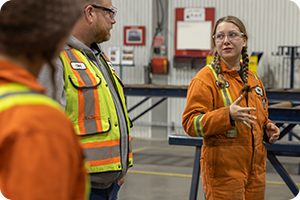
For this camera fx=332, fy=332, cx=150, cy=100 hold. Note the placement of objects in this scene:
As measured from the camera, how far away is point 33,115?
20.0 inches

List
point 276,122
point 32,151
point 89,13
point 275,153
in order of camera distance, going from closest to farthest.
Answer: point 32,151 < point 89,13 < point 275,153 < point 276,122

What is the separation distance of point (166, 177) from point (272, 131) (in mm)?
3297

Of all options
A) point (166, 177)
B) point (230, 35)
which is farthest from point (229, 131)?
point (166, 177)

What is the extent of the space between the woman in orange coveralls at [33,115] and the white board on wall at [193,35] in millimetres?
7799

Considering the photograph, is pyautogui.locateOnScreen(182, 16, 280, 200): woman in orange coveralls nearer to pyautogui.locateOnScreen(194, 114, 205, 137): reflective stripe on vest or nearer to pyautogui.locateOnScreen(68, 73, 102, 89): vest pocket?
pyautogui.locateOnScreen(194, 114, 205, 137): reflective stripe on vest

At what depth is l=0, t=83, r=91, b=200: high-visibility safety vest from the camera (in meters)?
0.52

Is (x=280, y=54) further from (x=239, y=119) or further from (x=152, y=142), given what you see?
(x=239, y=119)

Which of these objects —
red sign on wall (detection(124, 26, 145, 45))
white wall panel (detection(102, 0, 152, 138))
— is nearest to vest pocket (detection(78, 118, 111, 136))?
white wall panel (detection(102, 0, 152, 138))

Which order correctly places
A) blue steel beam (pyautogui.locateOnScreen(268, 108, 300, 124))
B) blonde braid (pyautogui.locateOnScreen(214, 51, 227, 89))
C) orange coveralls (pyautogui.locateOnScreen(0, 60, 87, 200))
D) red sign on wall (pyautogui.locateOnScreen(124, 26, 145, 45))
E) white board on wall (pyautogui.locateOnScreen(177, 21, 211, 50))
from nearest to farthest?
orange coveralls (pyautogui.locateOnScreen(0, 60, 87, 200)) → blonde braid (pyautogui.locateOnScreen(214, 51, 227, 89)) → blue steel beam (pyautogui.locateOnScreen(268, 108, 300, 124)) → white board on wall (pyautogui.locateOnScreen(177, 21, 211, 50)) → red sign on wall (pyautogui.locateOnScreen(124, 26, 145, 45))

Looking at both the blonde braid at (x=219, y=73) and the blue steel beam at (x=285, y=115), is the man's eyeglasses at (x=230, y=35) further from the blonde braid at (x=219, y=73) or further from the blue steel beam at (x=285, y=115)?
the blue steel beam at (x=285, y=115)

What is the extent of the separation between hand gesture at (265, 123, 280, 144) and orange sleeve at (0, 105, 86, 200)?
1661mm

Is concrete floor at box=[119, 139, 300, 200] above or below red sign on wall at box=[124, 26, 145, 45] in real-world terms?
below

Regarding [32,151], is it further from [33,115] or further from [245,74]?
[245,74]

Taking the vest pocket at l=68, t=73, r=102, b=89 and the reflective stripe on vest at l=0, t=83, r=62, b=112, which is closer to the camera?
the reflective stripe on vest at l=0, t=83, r=62, b=112
